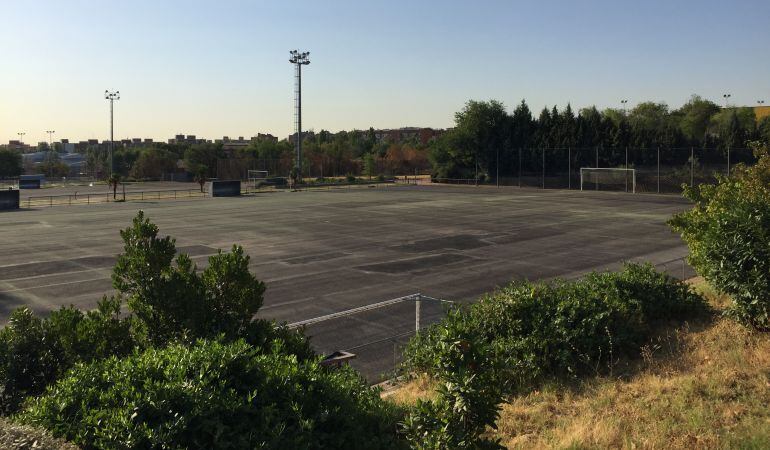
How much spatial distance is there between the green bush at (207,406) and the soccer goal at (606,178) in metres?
65.6

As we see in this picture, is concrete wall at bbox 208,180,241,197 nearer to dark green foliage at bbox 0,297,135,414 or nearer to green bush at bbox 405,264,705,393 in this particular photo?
green bush at bbox 405,264,705,393

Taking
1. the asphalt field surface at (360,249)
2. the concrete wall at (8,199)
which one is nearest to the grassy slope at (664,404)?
the asphalt field surface at (360,249)

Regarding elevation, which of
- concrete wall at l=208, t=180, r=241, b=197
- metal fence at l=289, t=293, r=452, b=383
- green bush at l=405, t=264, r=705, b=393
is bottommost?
metal fence at l=289, t=293, r=452, b=383

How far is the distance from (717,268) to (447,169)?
243 feet

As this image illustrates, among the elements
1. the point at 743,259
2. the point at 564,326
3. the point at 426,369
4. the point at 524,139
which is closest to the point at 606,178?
the point at 524,139

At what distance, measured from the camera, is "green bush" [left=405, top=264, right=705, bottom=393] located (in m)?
9.83

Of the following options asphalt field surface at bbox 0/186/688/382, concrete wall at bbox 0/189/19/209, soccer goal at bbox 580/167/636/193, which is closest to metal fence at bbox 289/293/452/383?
asphalt field surface at bbox 0/186/688/382

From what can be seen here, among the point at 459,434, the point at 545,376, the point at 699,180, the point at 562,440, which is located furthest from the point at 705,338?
the point at 699,180

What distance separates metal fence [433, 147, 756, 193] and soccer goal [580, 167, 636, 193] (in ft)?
0.43

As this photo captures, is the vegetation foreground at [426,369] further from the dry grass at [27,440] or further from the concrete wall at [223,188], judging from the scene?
the concrete wall at [223,188]

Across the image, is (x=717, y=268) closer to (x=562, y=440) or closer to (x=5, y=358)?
(x=562, y=440)

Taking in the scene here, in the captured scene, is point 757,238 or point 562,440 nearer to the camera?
point 562,440

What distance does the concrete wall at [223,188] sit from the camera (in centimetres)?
6431

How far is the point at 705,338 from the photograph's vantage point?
10758mm
